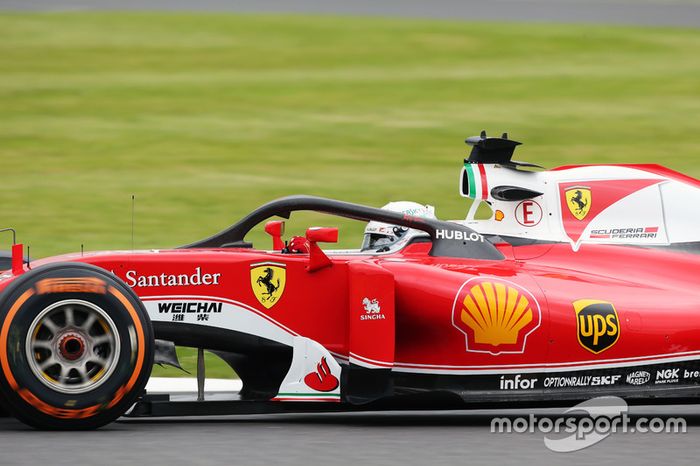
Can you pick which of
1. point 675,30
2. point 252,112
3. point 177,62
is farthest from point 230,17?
point 675,30

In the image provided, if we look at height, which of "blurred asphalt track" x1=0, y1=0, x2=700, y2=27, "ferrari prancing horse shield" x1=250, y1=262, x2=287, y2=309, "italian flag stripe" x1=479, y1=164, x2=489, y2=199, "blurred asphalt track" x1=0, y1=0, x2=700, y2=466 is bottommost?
"blurred asphalt track" x1=0, y1=0, x2=700, y2=466

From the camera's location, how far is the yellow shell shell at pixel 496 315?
6.10m

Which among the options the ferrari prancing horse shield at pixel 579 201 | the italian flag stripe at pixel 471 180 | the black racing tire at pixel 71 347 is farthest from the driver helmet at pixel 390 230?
the black racing tire at pixel 71 347

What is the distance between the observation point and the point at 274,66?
1961 centimetres

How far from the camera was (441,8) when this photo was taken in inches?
919

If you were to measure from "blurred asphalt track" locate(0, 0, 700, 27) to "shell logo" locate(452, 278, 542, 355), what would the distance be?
55.5 feet

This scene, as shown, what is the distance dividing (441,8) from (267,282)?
58.9 ft

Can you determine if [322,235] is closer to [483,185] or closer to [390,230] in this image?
[390,230]

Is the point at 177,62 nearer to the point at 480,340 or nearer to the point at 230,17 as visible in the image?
the point at 230,17

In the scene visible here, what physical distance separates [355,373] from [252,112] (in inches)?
454

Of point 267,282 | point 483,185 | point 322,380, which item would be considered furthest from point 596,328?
point 267,282

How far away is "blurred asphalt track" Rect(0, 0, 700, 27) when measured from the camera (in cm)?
2278

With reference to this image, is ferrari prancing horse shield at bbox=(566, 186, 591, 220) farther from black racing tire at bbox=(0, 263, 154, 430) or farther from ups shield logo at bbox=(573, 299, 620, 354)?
black racing tire at bbox=(0, 263, 154, 430)

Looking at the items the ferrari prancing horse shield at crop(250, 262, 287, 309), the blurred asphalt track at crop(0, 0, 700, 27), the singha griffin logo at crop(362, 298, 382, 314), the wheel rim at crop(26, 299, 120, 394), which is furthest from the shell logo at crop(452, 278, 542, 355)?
the blurred asphalt track at crop(0, 0, 700, 27)
